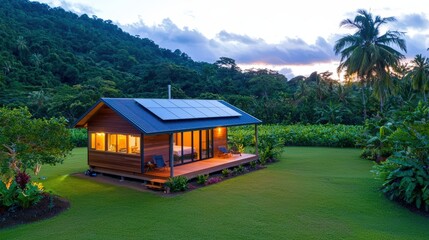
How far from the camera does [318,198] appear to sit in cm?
977

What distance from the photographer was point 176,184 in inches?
422

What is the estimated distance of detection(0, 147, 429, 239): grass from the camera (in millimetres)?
7098

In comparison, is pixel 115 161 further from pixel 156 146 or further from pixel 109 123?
pixel 156 146

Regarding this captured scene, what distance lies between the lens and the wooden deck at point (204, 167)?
11.6 meters

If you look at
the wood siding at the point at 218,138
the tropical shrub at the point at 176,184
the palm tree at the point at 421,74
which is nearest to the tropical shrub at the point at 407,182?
the tropical shrub at the point at 176,184

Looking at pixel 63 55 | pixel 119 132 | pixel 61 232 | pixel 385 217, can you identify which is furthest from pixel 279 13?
pixel 63 55

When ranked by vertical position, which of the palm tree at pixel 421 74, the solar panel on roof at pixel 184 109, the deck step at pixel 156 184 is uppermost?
the palm tree at pixel 421 74

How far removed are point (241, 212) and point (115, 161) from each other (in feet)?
A: 19.9

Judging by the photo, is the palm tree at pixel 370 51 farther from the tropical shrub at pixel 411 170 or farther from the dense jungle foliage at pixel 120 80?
the tropical shrub at pixel 411 170

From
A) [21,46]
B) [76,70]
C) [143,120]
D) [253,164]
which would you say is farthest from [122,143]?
[21,46]

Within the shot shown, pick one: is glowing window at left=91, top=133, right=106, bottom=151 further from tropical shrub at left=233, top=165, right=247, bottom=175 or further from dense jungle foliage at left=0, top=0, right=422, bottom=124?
dense jungle foliage at left=0, top=0, right=422, bottom=124

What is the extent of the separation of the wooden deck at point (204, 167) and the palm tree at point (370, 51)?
14.6 m

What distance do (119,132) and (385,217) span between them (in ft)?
29.8

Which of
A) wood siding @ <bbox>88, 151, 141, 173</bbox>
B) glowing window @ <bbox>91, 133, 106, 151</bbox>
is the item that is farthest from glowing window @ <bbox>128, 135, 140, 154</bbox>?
glowing window @ <bbox>91, 133, 106, 151</bbox>
